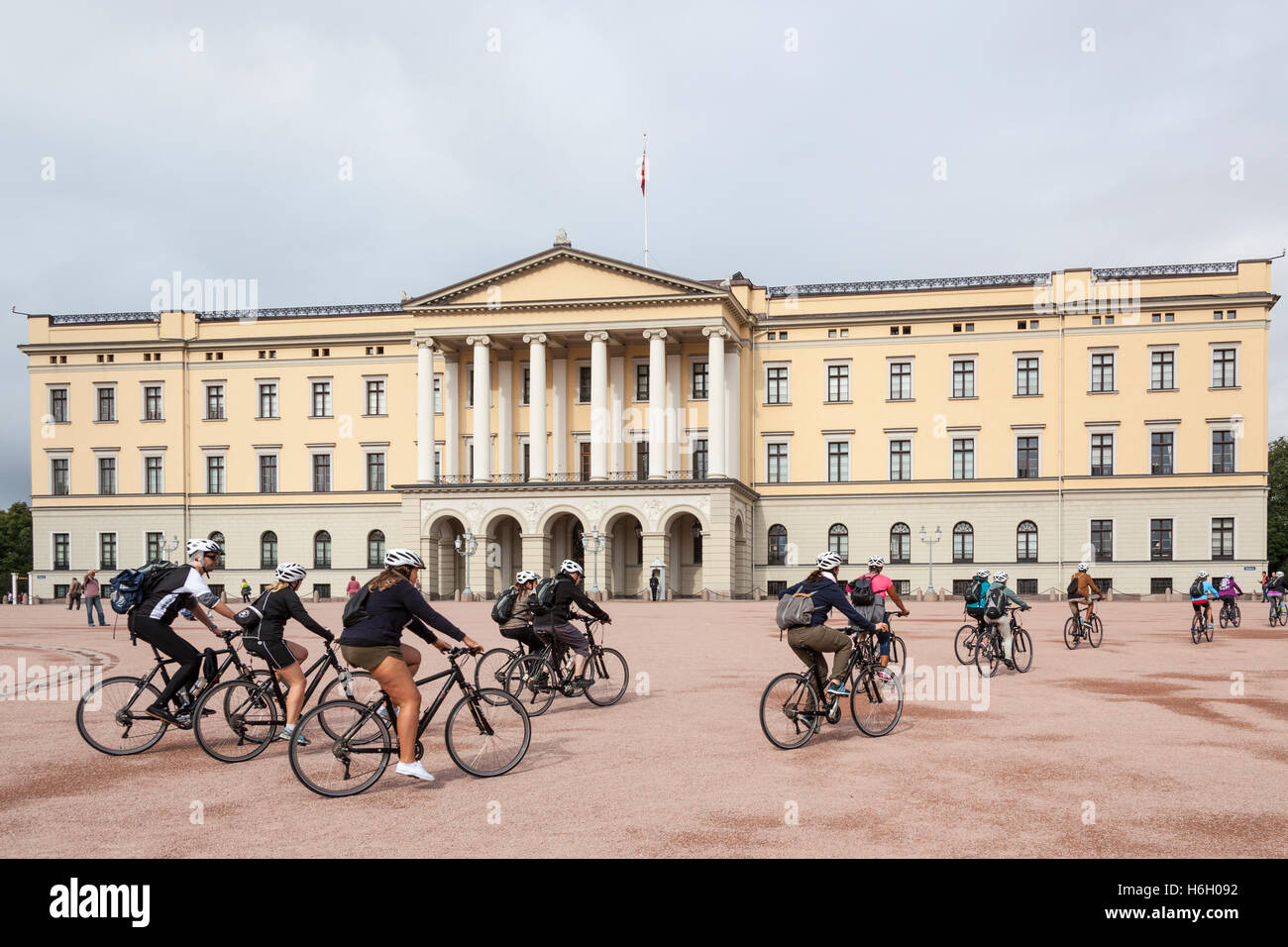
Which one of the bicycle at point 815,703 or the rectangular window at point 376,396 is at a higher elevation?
the rectangular window at point 376,396

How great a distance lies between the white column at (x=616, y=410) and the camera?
56031 mm

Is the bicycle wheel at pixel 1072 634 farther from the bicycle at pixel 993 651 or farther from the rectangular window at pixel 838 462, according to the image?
the rectangular window at pixel 838 462

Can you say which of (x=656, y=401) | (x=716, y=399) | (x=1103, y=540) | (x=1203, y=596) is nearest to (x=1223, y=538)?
(x=1103, y=540)

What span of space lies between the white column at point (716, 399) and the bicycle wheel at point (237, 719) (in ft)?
142

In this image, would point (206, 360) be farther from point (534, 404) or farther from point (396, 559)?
point (396, 559)

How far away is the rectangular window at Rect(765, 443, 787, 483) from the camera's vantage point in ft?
189

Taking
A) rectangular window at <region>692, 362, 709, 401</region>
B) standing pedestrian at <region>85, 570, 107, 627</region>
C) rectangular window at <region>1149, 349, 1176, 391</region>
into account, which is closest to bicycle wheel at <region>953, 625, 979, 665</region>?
standing pedestrian at <region>85, 570, 107, 627</region>

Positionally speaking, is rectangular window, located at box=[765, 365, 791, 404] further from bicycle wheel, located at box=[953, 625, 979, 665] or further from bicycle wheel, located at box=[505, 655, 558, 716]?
bicycle wheel, located at box=[505, 655, 558, 716]

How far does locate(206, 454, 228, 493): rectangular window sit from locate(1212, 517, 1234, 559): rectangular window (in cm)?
5302

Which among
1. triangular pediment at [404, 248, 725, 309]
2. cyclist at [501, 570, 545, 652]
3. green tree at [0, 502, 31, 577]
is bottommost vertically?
green tree at [0, 502, 31, 577]

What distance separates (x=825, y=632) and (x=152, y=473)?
60926mm

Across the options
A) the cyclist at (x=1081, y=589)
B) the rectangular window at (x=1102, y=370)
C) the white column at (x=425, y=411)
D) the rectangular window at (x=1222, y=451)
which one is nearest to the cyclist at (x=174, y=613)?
the cyclist at (x=1081, y=589)

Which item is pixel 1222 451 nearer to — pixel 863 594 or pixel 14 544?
pixel 863 594

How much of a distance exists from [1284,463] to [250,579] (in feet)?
246
